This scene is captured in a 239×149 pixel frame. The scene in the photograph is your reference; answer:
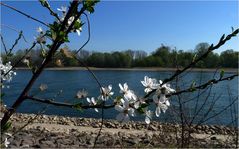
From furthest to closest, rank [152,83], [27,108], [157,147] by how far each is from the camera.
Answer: [27,108] → [157,147] → [152,83]

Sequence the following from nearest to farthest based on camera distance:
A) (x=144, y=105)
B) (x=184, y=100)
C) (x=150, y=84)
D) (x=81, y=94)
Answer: (x=144, y=105)
(x=150, y=84)
(x=81, y=94)
(x=184, y=100)

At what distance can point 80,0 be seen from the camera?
1.27m

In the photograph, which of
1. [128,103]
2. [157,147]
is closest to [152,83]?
[128,103]

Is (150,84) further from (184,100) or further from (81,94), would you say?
(184,100)

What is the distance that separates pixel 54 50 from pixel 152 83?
430mm

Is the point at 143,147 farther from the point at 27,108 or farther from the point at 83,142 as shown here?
the point at 27,108

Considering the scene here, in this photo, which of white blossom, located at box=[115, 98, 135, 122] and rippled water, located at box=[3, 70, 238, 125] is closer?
white blossom, located at box=[115, 98, 135, 122]

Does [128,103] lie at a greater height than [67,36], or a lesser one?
lesser

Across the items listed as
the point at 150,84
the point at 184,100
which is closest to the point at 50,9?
the point at 150,84

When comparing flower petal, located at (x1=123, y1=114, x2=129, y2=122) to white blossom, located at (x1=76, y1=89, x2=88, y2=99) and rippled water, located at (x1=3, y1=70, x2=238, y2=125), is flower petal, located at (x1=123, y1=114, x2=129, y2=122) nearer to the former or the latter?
rippled water, located at (x1=3, y1=70, x2=238, y2=125)

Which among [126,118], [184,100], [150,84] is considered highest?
[150,84]

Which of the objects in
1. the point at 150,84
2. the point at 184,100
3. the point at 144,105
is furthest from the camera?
the point at 184,100

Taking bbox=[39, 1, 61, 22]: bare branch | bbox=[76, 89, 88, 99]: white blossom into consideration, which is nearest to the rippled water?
bbox=[76, 89, 88, 99]: white blossom

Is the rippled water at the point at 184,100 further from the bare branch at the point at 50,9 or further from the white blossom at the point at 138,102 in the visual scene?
the bare branch at the point at 50,9
